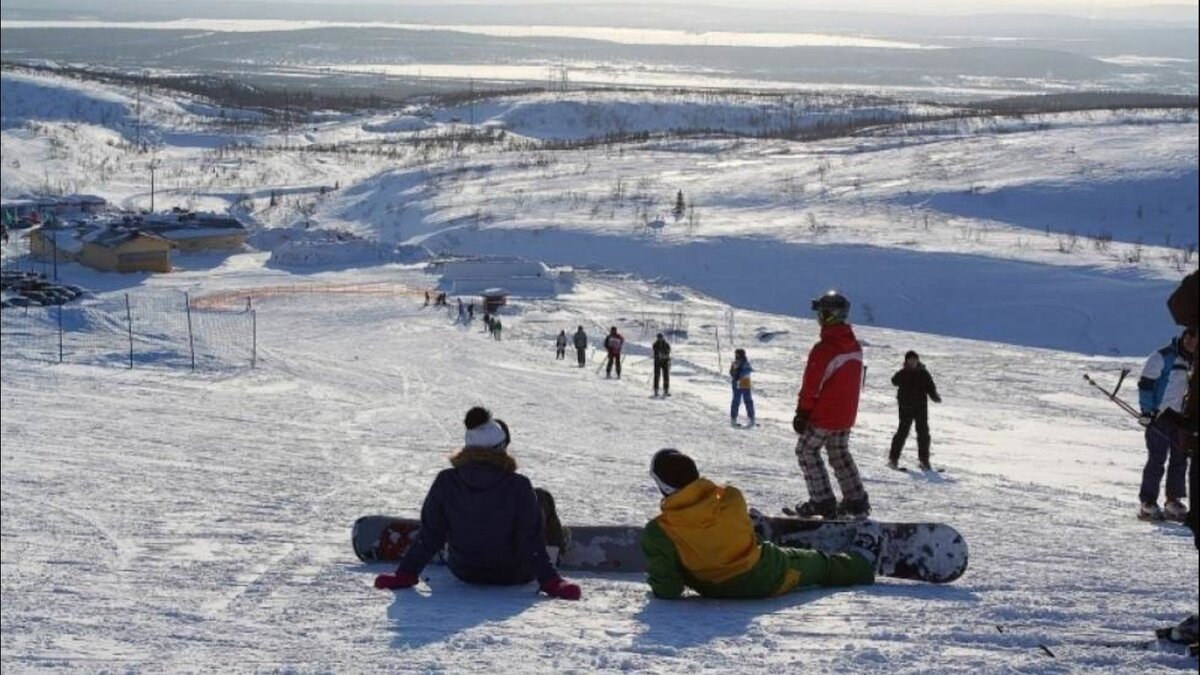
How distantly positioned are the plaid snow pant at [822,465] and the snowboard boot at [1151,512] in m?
2.52

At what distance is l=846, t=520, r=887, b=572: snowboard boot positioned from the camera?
6.70m

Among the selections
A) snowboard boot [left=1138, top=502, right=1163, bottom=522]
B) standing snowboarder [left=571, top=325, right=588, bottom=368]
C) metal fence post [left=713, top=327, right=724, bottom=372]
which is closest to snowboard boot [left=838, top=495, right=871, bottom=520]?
snowboard boot [left=1138, top=502, right=1163, bottom=522]

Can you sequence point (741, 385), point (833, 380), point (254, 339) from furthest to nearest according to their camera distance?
1. point (254, 339)
2. point (741, 385)
3. point (833, 380)

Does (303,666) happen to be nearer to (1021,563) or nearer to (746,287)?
(1021,563)

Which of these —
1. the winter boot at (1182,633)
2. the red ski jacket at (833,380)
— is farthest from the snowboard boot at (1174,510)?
the winter boot at (1182,633)

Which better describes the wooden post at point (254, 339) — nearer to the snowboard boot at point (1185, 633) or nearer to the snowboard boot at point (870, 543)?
the snowboard boot at point (870, 543)

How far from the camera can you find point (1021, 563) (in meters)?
7.44

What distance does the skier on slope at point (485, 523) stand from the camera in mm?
6148

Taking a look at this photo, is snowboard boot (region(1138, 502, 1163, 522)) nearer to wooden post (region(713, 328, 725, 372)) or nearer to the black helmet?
the black helmet

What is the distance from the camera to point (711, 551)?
5949 mm

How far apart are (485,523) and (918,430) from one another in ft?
20.5

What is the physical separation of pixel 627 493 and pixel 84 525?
380cm

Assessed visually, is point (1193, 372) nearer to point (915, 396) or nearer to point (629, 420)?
point (915, 396)

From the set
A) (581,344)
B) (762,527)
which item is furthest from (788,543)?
(581,344)
